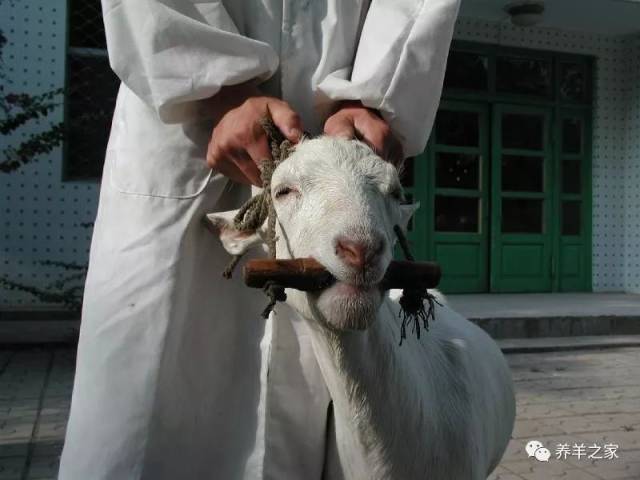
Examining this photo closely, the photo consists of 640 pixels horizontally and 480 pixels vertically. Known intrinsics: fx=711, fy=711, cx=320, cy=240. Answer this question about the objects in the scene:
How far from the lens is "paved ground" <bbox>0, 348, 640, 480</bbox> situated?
3602 millimetres

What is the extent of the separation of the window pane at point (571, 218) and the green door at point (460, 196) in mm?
1223

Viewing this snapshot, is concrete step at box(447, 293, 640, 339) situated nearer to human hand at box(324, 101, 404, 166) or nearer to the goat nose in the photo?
human hand at box(324, 101, 404, 166)

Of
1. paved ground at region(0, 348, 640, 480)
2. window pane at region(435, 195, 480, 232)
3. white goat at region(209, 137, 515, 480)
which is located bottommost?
paved ground at region(0, 348, 640, 480)

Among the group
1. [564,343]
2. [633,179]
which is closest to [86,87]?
[564,343]

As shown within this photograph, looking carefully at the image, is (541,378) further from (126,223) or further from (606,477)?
(126,223)

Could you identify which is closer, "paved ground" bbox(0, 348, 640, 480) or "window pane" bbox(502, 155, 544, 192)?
"paved ground" bbox(0, 348, 640, 480)

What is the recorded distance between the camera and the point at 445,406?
1794 mm

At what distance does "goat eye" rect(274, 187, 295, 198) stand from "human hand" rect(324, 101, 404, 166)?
187mm

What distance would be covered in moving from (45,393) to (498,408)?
351 cm

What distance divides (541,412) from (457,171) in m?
4.71

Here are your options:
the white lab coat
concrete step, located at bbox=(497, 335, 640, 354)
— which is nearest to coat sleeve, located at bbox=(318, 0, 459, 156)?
the white lab coat

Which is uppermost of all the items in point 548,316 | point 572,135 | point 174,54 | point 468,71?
point 468,71

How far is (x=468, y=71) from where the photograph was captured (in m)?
8.82

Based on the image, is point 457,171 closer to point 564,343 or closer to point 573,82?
point 573,82
